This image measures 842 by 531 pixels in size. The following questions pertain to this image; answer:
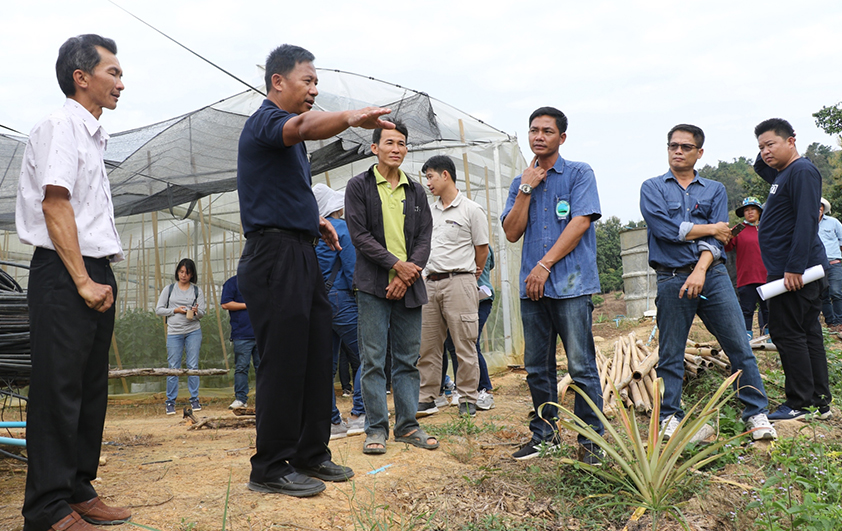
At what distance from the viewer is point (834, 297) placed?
7.72 meters

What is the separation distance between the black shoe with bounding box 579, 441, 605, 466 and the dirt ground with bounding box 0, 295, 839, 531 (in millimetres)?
320

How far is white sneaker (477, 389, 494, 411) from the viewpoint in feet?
16.2

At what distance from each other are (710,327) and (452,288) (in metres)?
1.83

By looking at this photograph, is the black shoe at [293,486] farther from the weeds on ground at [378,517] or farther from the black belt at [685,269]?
the black belt at [685,269]

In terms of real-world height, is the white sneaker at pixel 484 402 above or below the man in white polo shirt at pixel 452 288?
below

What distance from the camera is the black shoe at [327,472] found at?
276 cm

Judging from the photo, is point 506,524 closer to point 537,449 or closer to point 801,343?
point 537,449

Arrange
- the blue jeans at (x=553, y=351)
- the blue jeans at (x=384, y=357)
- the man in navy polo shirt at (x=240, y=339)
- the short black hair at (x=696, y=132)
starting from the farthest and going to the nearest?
the man in navy polo shirt at (x=240, y=339) → the short black hair at (x=696, y=132) → the blue jeans at (x=384, y=357) → the blue jeans at (x=553, y=351)

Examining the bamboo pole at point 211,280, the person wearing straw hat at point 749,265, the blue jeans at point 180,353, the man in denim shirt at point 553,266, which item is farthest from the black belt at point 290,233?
the person wearing straw hat at point 749,265

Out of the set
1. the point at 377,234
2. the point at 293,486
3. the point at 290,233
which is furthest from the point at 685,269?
the point at 293,486

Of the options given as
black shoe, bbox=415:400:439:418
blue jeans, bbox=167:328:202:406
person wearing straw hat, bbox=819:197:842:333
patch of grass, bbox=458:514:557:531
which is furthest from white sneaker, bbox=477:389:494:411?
person wearing straw hat, bbox=819:197:842:333

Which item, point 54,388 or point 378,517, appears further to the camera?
point 378,517

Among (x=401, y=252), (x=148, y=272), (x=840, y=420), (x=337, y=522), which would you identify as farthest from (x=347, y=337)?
(x=148, y=272)

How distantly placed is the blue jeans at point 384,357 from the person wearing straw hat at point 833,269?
21.3ft
